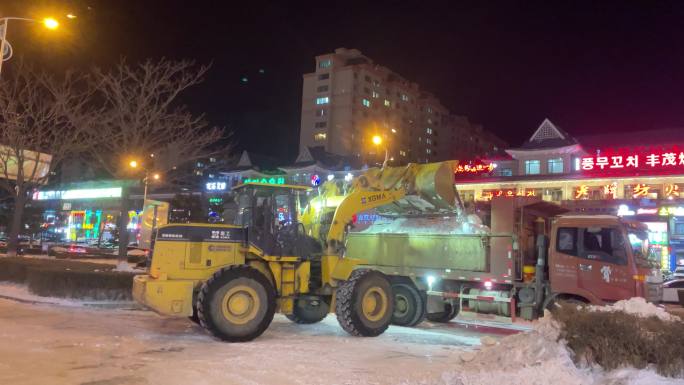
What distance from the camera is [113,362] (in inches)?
316

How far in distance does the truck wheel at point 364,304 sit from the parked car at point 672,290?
15.1 meters

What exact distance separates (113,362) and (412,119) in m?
116

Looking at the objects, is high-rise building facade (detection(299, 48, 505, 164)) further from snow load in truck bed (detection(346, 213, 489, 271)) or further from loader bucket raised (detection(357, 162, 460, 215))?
loader bucket raised (detection(357, 162, 460, 215))

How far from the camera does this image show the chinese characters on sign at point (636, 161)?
34.7 metres

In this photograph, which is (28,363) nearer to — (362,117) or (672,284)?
(672,284)

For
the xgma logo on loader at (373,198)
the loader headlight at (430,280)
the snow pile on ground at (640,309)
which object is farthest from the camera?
the loader headlight at (430,280)

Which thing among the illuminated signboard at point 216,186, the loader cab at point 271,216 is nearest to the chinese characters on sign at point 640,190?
the loader cab at point 271,216

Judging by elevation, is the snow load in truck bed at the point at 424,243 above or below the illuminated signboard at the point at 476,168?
below

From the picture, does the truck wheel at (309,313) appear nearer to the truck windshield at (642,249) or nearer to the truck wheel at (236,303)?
the truck wheel at (236,303)

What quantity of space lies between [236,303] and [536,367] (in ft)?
18.3

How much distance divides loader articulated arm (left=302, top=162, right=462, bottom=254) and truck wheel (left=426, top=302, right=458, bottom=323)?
8.90 ft

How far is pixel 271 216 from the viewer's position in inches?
433

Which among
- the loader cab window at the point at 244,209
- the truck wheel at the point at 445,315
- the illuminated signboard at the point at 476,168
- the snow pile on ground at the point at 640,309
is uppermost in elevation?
the illuminated signboard at the point at 476,168

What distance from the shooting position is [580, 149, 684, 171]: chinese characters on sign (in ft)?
114
